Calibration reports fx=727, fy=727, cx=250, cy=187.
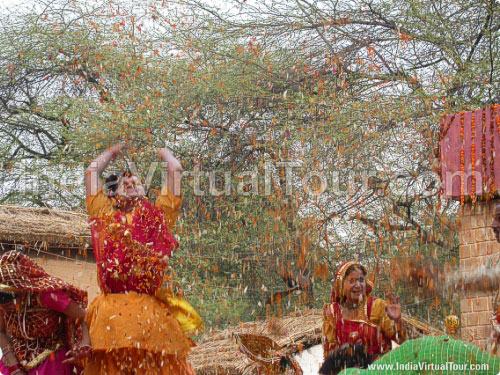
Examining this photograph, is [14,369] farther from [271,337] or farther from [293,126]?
[293,126]

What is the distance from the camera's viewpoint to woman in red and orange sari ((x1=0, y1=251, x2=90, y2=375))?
15.0 ft

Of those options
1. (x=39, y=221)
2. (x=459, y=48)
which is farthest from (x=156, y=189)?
(x=459, y=48)

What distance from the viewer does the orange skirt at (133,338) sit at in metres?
4.60

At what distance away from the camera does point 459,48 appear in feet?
31.5

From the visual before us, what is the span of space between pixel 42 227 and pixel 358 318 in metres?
4.10

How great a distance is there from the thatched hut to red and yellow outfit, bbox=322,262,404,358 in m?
3.54

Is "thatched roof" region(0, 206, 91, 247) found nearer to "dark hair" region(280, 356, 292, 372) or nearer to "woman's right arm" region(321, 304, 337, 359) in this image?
"dark hair" region(280, 356, 292, 372)

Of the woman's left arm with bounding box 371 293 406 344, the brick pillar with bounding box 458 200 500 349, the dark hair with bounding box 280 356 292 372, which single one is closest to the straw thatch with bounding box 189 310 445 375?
the dark hair with bounding box 280 356 292 372

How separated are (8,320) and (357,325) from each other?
8.63 feet

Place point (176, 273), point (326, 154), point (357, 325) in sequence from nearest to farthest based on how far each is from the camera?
point (357, 325), point (326, 154), point (176, 273)

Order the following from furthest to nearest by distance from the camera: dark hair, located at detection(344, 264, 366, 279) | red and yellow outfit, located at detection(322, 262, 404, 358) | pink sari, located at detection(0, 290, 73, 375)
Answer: dark hair, located at detection(344, 264, 366, 279), red and yellow outfit, located at detection(322, 262, 404, 358), pink sari, located at detection(0, 290, 73, 375)

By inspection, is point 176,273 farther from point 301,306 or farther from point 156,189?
point 301,306

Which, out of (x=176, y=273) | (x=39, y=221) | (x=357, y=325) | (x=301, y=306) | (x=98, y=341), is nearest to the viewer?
(x=98, y=341)

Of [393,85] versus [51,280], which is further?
[393,85]
